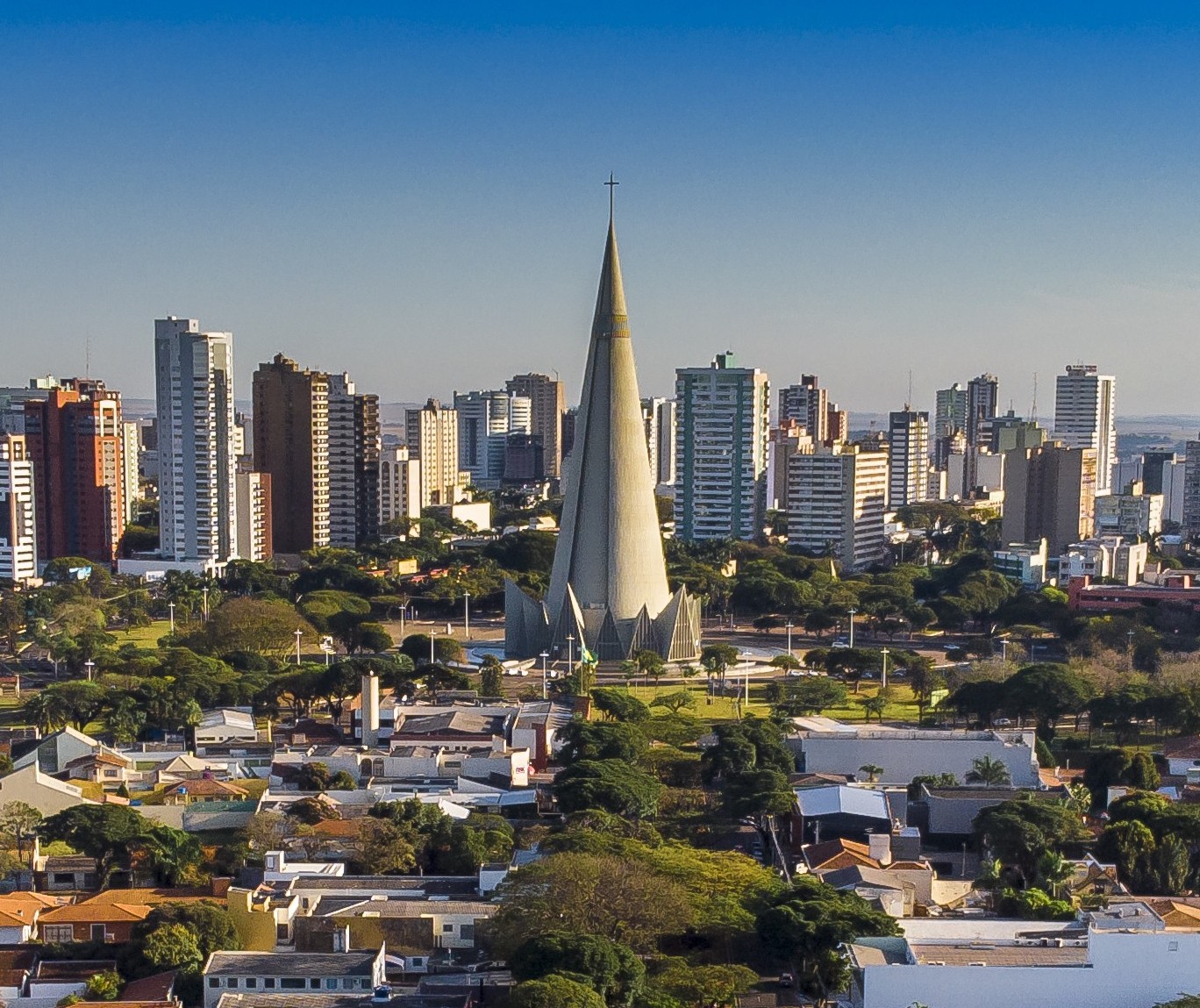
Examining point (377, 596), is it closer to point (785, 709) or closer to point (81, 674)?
point (81, 674)

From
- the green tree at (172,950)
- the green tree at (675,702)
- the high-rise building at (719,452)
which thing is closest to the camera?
the green tree at (172,950)

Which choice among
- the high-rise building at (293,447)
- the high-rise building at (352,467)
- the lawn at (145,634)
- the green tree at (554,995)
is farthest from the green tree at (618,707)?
the high-rise building at (352,467)

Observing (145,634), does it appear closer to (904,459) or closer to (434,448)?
(434,448)

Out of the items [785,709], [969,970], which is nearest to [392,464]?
[785,709]

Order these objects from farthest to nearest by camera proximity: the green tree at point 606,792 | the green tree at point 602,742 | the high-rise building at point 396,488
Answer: the high-rise building at point 396,488
the green tree at point 602,742
the green tree at point 606,792

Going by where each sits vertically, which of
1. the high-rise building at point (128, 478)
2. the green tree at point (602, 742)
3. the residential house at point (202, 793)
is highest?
the high-rise building at point (128, 478)

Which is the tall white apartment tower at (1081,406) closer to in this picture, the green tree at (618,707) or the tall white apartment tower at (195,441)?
the tall white apartment tower at (195,441)
